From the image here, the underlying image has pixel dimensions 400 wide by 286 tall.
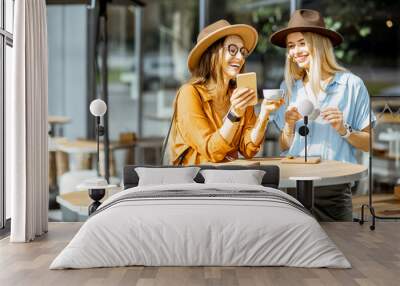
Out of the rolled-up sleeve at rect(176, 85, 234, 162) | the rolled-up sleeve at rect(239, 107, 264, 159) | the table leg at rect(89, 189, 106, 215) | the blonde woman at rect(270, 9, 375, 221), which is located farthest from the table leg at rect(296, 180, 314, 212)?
the table leg at rect(89, 189, 106, 215)

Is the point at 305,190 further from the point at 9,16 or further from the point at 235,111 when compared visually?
the point at 9,16

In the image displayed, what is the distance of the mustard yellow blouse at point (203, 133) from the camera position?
6.39 metres

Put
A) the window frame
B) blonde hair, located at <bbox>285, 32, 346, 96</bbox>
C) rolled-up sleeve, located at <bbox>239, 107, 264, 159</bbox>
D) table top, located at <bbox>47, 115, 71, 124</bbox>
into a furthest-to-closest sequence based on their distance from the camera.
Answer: table top, located at <bbox>47, 115, 71, 124</bbox>
blonde hair, located at <bbox>285, 32, 346, 96</bbox>
rolled-up sleeve, located at <bbox>239, 107, 264, 159</bbox>
the window frame

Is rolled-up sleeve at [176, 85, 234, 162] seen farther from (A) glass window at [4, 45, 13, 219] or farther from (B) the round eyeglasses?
(A) glass window at [4, 45, 13, 219]

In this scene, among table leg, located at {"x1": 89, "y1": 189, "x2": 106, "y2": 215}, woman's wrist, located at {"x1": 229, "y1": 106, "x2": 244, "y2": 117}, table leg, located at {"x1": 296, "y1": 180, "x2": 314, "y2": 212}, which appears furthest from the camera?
woman's wrist, located at {"x1": 229, "y1": 106, "x2": 244, "y2": 117}

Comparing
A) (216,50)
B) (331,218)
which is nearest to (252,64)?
(216,50)

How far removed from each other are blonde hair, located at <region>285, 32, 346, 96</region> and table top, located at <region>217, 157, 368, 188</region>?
72 cm

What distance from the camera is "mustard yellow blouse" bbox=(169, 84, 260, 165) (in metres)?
6.39

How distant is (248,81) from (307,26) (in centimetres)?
79

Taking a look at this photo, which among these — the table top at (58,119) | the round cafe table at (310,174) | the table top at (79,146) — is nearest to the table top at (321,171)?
the round cafe table at (310,174)

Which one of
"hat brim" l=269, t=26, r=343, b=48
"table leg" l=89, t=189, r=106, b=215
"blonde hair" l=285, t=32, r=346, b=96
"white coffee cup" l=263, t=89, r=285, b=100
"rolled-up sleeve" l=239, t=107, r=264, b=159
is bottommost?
"table leg" l=89, t=189, r=106, b=215

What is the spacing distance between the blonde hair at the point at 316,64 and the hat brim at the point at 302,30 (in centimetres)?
4

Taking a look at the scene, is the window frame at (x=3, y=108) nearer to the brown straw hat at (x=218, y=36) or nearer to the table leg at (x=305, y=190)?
the brown straw hat at (x=218, y=36)

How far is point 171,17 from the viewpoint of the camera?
7.50 meters
